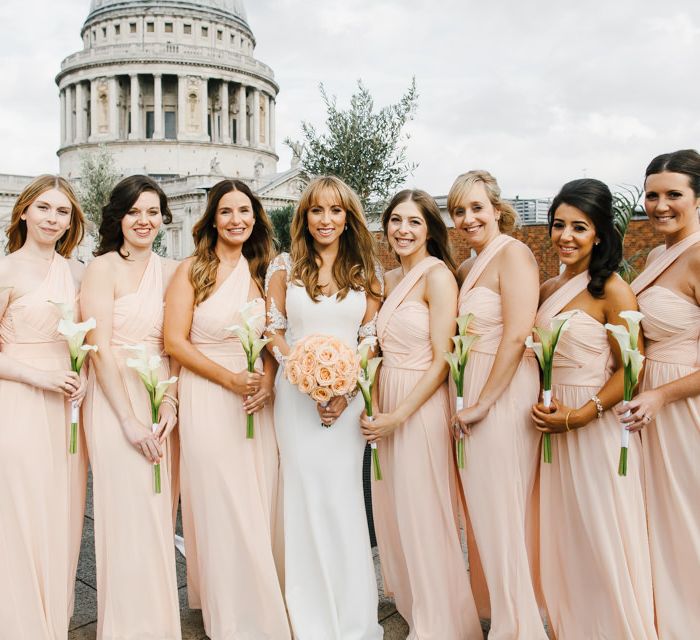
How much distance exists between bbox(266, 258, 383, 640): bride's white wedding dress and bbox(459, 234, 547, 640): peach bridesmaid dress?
68 cm

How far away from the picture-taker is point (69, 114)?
78.1 m

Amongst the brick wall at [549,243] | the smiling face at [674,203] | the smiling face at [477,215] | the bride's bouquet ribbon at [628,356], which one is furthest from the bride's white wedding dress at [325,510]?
the brick wall at [549,243]

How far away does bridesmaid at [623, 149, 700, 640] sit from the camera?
13.6ft

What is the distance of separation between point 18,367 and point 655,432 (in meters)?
3.60

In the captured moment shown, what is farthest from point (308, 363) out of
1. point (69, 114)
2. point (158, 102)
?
point (69, 114)

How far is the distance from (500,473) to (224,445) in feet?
5.36

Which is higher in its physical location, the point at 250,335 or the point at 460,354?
the point at 250,335

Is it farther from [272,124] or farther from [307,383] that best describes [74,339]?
[272,124]

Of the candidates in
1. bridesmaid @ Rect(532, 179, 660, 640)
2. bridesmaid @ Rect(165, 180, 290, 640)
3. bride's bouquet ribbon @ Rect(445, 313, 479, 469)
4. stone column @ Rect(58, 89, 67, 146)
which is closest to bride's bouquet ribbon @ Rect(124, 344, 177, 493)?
bridesmaid @ Rect(165, 180, 290, 640)

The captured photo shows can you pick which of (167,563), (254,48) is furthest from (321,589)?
(254,48)

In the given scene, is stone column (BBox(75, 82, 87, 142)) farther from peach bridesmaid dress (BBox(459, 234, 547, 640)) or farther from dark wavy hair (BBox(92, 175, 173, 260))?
peach bridesmaid dress (BBox(459, 234, 547, 640))

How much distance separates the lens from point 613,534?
13.5ft

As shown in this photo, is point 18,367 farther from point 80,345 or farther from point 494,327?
point 494,327

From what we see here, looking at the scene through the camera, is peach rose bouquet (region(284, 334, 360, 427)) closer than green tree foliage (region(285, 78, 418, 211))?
Yes
